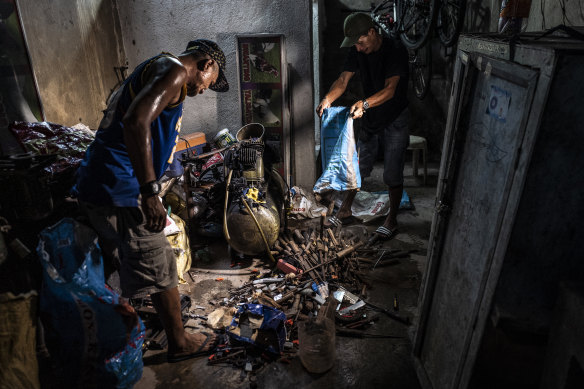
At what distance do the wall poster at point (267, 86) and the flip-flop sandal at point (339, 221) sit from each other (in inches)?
41.9

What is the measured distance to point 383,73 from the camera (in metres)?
4.56

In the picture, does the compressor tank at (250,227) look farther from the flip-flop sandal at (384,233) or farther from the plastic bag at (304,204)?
the flip-flop sandal at (384,233)

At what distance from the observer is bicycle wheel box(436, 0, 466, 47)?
5203mm

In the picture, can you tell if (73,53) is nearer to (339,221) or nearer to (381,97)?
(381,97)

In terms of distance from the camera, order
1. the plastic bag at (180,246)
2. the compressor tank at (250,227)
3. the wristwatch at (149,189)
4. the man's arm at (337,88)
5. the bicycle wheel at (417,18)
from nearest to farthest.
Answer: the wristwatch at (149,189)
the plastic bag at (180,246)
the compressor tank at (250,227)
the man's arm at (337,88)
the bicycle wheel at (417,18)

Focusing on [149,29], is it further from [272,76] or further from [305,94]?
[305,94]

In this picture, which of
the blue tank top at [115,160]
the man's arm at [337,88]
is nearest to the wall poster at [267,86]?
the man's arm at [337,88]

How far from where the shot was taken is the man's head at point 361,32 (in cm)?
433

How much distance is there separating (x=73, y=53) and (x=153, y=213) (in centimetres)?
348

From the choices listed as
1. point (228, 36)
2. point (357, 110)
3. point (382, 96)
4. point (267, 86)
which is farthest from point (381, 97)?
point (228, 36)

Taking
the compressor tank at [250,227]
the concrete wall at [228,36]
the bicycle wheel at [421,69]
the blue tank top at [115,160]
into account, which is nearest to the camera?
the blue tank top at [115,160]

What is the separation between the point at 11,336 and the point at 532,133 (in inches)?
113

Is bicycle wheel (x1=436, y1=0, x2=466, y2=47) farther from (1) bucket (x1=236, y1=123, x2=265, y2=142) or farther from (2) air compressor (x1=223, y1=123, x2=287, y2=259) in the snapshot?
(2) air compressor (x1=223, y1=123, x2=287, y2=259)

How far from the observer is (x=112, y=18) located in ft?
17.7
